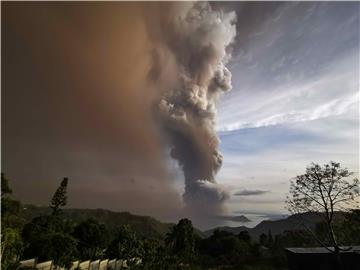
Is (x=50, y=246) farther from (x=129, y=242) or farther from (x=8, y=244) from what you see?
(x=8, y=244)

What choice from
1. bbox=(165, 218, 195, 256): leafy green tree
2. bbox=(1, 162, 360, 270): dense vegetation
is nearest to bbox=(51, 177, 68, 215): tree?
bbox=(1, 162, 360, 270): dense vegetation

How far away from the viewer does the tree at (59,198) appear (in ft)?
144

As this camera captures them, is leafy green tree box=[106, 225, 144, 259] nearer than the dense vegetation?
No

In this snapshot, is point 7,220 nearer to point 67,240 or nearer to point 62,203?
point 67,240

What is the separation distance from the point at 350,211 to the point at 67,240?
2315cm

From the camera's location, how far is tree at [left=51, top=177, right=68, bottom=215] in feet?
144

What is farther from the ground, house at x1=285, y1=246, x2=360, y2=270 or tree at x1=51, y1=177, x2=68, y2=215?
tree at x1=51, y1=177, x2=68, y2=215

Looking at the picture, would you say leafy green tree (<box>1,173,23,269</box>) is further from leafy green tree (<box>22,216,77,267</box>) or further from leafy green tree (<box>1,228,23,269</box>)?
leafy green tree (<box>22,216,77,267</box>)

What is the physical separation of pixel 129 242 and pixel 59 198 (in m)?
11.5

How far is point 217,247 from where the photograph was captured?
64.9 meters

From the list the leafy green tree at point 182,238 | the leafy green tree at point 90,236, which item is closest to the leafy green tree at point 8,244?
the leafy green tree at point 90,236

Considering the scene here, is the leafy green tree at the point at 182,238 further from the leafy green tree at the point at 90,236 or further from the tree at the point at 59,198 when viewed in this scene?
the tree at the point at 59,198

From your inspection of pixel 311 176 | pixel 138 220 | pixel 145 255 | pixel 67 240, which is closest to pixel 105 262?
pixel 145 255

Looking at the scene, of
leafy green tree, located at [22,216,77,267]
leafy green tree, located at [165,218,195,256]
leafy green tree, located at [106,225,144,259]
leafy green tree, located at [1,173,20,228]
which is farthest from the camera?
leafy green tree, located at [165,218,195,256]
